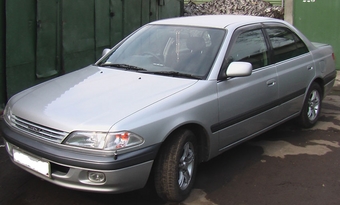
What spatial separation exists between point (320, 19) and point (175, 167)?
7506 mm

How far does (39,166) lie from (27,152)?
0.60ft

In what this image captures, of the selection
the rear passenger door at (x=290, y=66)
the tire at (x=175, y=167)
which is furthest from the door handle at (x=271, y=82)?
the tire at (x=175, y=167)

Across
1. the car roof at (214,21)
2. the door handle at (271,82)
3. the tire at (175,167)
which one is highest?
the car roof at (214,21)

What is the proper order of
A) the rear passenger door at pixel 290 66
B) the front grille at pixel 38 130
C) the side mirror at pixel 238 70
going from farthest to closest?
1. the rear passenger door at pixel 290 66
2. the side mirror at pixel 238 70
3. the front grille at pixel 38 130

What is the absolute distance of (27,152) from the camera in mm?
3678

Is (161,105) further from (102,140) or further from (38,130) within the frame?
(38,130)

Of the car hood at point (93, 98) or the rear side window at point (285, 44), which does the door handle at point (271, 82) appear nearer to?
the rear side window at point (285, 44)

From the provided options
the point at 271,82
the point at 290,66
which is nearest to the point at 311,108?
the point at 290,66

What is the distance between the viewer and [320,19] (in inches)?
393

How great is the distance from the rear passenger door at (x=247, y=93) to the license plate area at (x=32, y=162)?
1.55 metres

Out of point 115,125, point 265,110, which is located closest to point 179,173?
point 115,125

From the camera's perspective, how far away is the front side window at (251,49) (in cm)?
462

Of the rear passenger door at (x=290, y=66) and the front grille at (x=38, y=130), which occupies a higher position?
the rear passenger door at (x=290, y=66)

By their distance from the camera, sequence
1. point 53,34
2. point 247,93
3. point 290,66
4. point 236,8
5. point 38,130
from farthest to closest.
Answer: point 236,8
point 53,34
point 290,66
point 247,93
point 38,130
